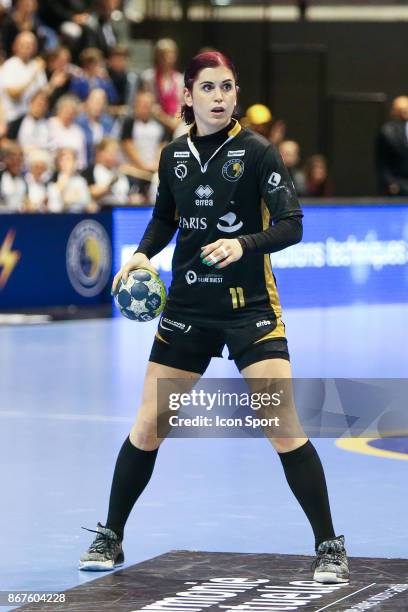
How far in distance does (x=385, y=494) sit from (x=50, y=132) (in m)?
11.4

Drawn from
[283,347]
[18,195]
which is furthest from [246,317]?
[18,195]

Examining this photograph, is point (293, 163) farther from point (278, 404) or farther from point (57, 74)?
point (278, 404)

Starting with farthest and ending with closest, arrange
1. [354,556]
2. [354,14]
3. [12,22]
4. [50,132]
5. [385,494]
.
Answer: [354,14] < [12,22] < [50,132] < [385,494] < [354,556]

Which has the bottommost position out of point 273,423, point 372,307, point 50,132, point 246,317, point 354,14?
point 273,423

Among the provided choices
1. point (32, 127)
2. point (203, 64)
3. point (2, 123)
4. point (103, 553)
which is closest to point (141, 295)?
point (203, 64)

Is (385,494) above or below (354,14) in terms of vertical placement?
below

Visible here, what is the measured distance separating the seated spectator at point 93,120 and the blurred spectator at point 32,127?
807 millimetres

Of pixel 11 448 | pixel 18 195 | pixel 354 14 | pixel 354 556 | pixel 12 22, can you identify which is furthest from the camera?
pixel 354 14

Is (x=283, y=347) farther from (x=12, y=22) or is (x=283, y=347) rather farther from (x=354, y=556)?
(x=12, y=22)

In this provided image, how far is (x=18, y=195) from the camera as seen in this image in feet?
56.0

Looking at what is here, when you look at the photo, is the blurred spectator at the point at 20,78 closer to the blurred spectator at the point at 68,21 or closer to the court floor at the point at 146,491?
the blurred spectator at the point at 68,21

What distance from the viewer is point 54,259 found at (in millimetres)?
16828

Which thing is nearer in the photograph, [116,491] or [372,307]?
[116,491]

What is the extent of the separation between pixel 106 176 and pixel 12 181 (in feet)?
5.77
